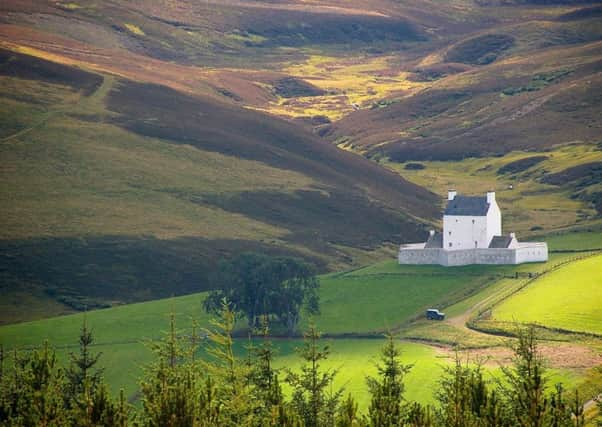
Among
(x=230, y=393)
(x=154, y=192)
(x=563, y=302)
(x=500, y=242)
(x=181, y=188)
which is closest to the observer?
(x=230, y=393)

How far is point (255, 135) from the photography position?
18512cm

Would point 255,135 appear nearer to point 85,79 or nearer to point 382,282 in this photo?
point 85,79

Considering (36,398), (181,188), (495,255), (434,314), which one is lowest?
(36,398)

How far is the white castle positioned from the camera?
107188mm

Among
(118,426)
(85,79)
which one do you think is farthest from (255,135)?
(118,426)

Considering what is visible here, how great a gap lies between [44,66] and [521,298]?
115 m

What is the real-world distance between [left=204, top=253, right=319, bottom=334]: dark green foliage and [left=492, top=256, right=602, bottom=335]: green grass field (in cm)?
1588

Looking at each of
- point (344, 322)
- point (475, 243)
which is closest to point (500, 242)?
point (475, 243)

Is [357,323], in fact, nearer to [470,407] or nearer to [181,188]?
[470,407]

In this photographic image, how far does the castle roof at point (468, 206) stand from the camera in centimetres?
10894

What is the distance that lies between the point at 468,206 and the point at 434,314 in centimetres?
1971

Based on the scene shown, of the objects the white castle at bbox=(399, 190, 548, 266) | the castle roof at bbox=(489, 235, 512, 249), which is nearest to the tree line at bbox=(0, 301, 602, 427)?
the white castle at bbox=(399, 190, 548, 266)

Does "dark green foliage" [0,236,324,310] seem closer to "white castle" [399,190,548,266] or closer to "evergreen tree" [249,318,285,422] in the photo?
"white castle" [399,190,548,266]

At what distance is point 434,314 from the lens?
92.6m
